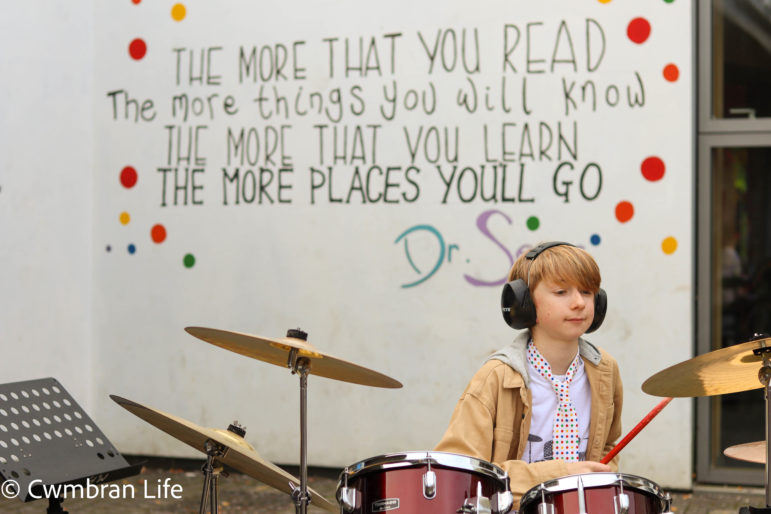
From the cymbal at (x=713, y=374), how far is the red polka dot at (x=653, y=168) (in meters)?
2.74

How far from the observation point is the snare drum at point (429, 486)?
297 centimetres

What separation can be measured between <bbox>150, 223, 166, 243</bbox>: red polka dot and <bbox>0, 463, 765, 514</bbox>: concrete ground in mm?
1577

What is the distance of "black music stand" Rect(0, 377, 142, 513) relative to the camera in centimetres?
308

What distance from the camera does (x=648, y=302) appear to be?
19.3 ft

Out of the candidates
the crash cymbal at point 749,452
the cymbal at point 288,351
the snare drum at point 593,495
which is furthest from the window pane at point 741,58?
the snare drum at point 593,495

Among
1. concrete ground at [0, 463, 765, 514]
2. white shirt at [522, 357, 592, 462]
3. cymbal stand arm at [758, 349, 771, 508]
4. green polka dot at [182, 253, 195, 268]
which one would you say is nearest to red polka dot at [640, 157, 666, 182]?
concrete ground at [0, 463, 765, 514]

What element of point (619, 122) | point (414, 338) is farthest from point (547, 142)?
point (414, 338)

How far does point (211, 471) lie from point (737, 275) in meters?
4.07

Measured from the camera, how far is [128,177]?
265 inches

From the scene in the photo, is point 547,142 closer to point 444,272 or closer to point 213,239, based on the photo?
point 444,272

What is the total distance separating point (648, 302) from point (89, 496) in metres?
3.51

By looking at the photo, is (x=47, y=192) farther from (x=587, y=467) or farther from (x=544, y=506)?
(x=544, y=506)

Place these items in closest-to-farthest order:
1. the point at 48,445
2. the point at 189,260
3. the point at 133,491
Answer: the point at 48,445 → the point at 133,491 → the point at 189,260

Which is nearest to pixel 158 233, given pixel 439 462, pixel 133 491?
pixel 133 491
